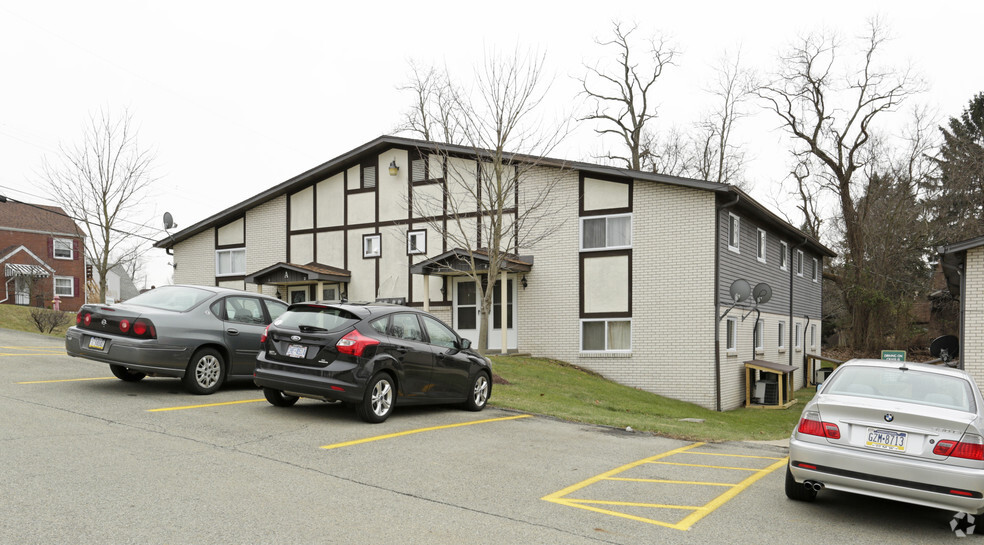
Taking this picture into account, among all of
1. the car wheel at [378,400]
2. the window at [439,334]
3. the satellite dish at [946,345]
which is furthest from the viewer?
the satellite dish at [946,345]

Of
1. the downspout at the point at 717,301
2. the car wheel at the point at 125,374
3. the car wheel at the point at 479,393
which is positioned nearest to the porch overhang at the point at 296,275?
the car wheel at the point at 125,374

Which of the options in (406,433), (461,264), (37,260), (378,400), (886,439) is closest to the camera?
(886,439)

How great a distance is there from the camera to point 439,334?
10.5 metres

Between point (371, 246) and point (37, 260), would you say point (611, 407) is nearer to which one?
point (371, 246)

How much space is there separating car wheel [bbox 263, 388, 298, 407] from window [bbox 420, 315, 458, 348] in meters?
2.12

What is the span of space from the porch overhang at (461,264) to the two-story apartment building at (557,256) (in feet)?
0.20

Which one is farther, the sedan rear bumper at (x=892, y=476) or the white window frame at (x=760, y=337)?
the white window frame at (x=760, y=337)

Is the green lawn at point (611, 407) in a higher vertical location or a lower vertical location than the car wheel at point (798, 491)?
lower

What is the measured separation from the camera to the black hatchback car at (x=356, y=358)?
349 inches

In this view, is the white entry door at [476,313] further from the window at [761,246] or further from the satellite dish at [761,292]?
the window at [761,246]

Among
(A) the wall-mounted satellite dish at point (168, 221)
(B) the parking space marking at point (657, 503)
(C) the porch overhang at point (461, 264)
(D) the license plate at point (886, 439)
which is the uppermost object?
(A) the wall-mounted satellite dish at point (168, 221)

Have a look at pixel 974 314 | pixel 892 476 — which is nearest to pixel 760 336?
pixel 974 314

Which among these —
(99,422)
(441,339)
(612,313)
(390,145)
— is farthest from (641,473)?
(390,145)

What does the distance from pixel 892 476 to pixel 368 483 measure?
426 centimetres
